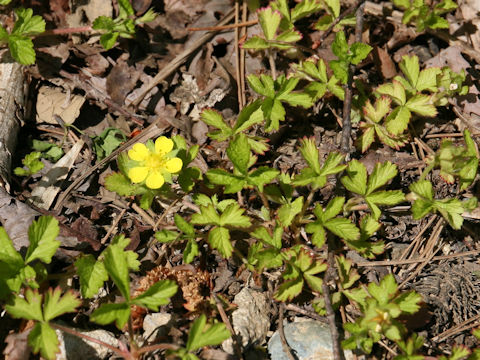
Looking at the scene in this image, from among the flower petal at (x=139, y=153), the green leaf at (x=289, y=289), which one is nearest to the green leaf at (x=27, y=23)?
the flower petal at (x=139, y=153)

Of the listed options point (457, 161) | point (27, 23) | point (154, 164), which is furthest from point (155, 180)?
point (457, 161)

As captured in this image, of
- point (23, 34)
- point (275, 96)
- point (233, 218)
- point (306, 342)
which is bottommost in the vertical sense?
point (306, 342)

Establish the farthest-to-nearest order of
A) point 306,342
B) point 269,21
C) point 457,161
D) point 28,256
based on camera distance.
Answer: point 269,21 < point 457,161 < point 306,342 < point 28,256

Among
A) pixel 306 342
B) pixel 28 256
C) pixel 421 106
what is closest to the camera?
pixel 28 256

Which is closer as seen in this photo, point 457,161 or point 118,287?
point 118,287

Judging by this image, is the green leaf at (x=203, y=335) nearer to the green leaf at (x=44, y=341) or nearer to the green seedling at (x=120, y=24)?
the green leaf at (x=44, y=341)

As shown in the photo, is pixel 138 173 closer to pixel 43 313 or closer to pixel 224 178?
pixel 224 178
